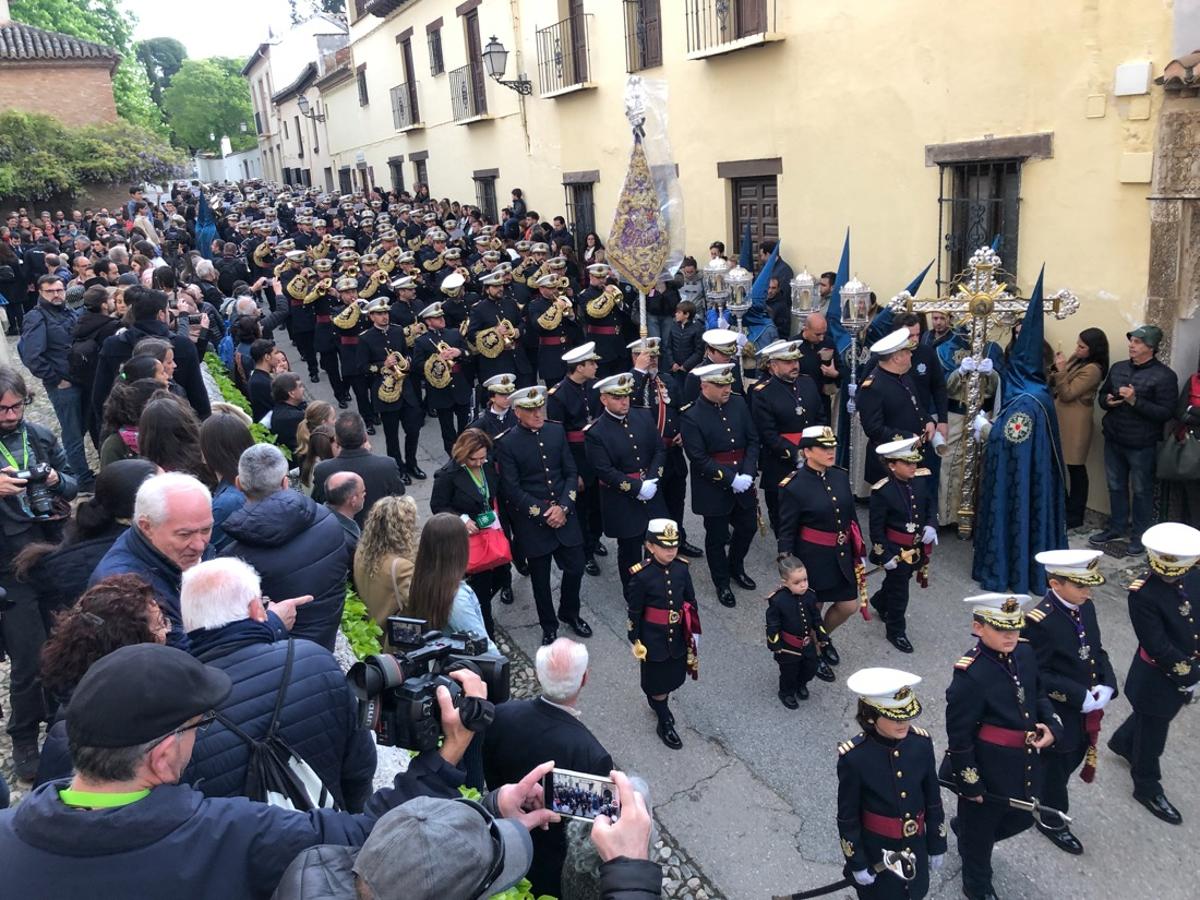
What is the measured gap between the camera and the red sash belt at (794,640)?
5371mm

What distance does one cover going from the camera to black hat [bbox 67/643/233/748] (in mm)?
1969

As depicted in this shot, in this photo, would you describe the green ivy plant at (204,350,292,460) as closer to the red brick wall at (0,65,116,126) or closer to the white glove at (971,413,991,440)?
the white glove at (971,413,991,440)

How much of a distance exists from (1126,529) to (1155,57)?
364 cm

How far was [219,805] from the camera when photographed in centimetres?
214

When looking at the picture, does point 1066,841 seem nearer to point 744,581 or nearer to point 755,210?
point 744,581

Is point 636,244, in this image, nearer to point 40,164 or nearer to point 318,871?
point 318,871

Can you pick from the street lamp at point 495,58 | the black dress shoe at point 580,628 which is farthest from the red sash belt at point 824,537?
the street lamp at point 495,58

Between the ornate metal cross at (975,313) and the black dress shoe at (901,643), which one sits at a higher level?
the ornate metal cross at (975,313)

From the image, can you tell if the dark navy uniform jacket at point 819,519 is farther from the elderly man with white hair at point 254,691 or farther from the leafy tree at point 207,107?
the leafy tree at point 207,107

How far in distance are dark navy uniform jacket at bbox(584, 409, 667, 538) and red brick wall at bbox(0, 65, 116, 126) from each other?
25.8 metres

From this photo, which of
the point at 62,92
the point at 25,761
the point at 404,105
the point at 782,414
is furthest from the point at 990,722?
the point at 62,92

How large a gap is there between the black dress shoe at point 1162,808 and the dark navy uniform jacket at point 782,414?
3.50 meters

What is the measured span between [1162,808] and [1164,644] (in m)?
0.82

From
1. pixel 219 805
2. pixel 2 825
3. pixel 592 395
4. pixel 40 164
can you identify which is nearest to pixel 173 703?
pixel 219 805
